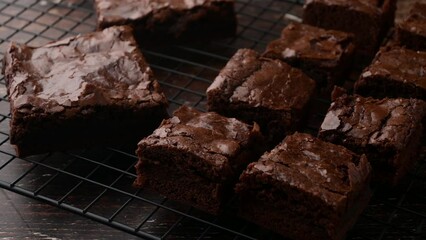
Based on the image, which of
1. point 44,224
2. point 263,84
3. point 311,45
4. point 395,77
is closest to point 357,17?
point 311,45

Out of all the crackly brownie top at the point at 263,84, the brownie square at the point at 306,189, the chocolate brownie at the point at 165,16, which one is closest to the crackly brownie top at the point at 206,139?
the brownie square at the point at 306,189

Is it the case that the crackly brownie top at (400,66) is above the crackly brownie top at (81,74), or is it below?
below

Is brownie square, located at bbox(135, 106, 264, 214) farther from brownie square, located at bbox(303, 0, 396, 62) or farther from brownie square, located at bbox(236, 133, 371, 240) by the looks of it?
brownie square, located at bbox(303, 0, 396, 62)

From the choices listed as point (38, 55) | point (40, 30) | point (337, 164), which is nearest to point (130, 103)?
A: point (38, 55)

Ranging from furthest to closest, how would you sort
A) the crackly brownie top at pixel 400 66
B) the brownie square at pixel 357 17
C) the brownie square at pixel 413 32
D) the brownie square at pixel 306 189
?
the brownie square at pixel 357 17 → the brownie square at pixel 413 32 → the crackly brownie top at pixel 400 66 → the brownie square at pixel 306 189

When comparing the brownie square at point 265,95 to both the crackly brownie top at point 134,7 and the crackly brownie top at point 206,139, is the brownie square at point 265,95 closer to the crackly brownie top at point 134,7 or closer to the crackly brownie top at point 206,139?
the crackly brownie top at point 206,139
